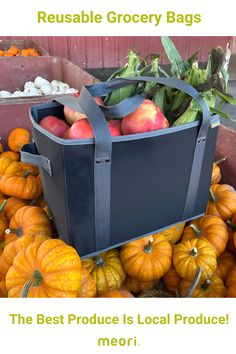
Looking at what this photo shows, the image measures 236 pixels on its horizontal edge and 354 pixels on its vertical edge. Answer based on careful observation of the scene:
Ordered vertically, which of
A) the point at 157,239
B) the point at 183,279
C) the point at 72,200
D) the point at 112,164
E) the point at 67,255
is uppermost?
the point at 112,164

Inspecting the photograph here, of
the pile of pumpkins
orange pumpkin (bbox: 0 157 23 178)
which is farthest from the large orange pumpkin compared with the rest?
orange pumpkin (bbox: 0 157 23 178)

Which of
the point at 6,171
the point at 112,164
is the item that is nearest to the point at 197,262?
the point at 112,164

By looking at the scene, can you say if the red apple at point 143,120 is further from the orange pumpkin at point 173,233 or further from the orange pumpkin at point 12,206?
the orange pumpkin at point 12,206

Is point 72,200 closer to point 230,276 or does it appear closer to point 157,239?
point 157,239

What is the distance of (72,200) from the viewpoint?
3.13 ft

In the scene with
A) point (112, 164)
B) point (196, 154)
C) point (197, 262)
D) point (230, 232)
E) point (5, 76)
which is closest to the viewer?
point (112, 164)

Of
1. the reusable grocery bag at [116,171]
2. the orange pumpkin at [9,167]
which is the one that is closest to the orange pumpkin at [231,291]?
the reusable grocery bag at [116,171]

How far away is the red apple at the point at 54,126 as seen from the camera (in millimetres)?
1032

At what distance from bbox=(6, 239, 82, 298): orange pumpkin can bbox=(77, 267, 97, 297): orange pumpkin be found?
73 millimetres

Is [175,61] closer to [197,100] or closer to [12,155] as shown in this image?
[197,100]

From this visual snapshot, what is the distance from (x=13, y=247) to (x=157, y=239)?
50 cm

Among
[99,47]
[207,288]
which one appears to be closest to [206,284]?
[207,288]

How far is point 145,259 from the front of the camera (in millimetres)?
1169

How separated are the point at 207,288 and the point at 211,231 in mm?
218
